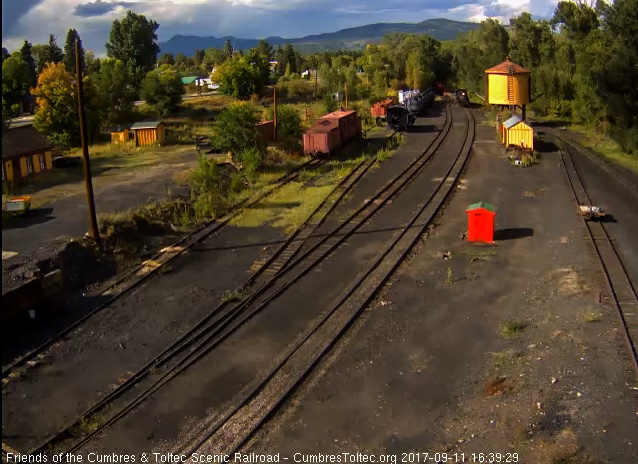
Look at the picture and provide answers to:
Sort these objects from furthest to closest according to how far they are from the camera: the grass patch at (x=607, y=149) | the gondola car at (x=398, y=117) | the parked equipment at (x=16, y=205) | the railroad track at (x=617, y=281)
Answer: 1. the gondola car at (x=398, y=117)
2. the grass patch at (x=607, y=149)
3. the parked equipment at (x=16, y=205)
4. the railroad track at (x=617, y=281)

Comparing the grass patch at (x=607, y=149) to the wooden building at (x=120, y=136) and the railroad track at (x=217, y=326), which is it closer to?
the railroad track at (x=217, y=326)

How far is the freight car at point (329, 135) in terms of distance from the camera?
3069 centimetres

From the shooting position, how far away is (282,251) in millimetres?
16953

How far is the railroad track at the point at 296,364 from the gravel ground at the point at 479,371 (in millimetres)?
230

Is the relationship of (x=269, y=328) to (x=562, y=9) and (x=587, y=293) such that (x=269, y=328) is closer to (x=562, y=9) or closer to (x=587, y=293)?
(x=587, y=293)

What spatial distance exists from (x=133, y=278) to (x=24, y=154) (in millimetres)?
14549

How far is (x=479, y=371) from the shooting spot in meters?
10.4

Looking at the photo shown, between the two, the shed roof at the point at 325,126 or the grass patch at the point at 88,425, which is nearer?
the grass patch at the point at 88,425

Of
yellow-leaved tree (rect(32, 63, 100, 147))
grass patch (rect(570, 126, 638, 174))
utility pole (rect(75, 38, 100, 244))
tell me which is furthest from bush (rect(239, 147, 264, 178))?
grass patch (rect(570, 126, 638, 174))

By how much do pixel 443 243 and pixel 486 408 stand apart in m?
8.59

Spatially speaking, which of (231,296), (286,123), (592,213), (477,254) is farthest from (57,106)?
(592,213)

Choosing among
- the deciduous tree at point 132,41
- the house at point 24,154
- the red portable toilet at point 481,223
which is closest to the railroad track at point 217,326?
the red portable toilet at point 481,223

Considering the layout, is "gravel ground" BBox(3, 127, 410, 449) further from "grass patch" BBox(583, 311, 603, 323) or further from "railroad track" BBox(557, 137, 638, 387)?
"railroad track" BBox(557, 137, 638, 387)

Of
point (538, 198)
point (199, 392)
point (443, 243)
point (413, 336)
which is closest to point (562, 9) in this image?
point (538, 198)
